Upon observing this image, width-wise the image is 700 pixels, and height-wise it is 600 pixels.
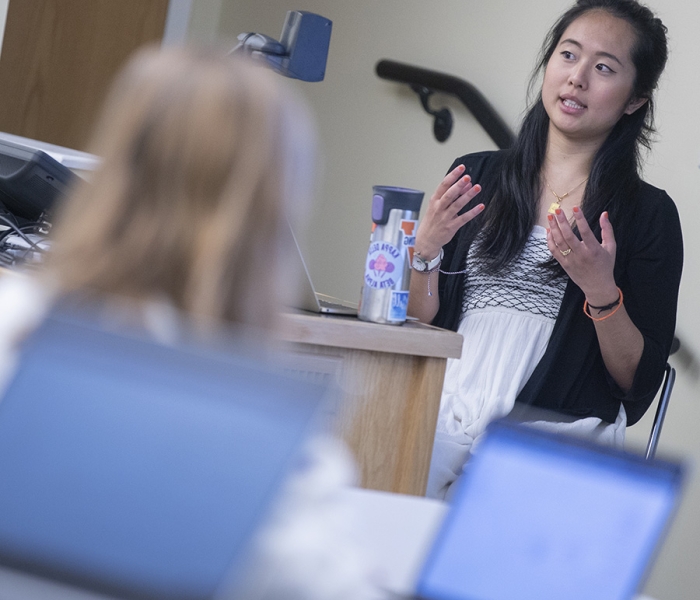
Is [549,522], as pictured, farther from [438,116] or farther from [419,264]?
[438,116]

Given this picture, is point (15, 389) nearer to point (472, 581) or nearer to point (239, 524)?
point (239, 524)

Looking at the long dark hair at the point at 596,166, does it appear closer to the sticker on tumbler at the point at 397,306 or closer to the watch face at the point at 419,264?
the watch face at the point at 419,264

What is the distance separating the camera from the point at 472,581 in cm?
63

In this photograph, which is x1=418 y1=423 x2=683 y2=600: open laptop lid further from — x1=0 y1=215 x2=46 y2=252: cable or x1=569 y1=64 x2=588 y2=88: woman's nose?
x1=569 y1=64 x2=588 y2=88: woman's nose

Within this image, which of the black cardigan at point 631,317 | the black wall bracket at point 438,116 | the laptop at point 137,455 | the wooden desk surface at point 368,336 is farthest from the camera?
the black wall bracket at point 438,116

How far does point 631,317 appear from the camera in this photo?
1904mm

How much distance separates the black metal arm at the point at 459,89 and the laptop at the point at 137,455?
2270mm

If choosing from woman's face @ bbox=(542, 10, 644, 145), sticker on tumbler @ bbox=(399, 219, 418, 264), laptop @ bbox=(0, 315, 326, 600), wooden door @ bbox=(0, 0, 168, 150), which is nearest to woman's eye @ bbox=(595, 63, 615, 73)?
woman's face @ bbox=(542, 10, 644, 145)

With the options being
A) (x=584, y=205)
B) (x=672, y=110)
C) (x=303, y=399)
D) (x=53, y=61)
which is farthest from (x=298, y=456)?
(x=53, y=61)

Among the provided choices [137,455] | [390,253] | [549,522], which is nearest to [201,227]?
[137,455]

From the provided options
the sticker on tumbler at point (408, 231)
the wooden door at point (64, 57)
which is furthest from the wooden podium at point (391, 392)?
the wooden door at point (64, 57)

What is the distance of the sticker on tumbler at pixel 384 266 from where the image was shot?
143 cm

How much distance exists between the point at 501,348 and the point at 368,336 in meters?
0.49

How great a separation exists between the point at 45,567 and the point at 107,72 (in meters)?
3.73
